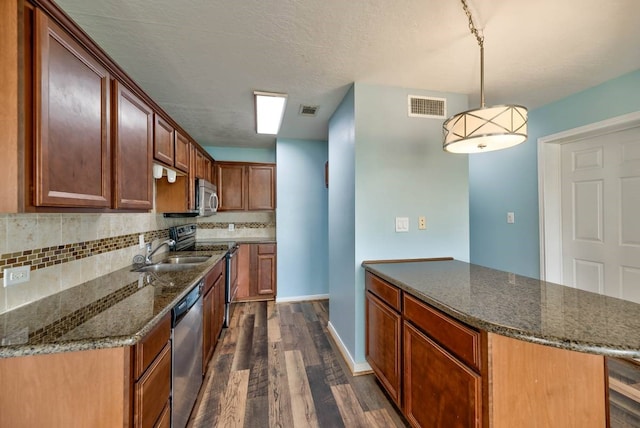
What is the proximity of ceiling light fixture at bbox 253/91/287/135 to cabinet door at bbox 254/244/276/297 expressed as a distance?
165 centimetres

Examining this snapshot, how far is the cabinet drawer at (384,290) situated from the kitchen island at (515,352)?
20 cm

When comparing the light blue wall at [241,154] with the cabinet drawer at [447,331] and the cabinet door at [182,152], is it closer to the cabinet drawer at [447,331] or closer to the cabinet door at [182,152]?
the cabinet door at [182,152]

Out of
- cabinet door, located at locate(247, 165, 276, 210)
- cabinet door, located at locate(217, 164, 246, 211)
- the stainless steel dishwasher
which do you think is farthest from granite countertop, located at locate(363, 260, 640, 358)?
cabinet door, located at locate(217, 164, 246, 211)

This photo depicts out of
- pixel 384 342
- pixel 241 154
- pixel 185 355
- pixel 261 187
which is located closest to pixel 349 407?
pixel 384 342

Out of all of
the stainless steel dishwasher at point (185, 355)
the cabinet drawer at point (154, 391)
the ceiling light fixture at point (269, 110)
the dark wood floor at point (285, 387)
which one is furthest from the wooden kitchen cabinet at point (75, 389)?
the ceiling light fixture at point (269, 110)

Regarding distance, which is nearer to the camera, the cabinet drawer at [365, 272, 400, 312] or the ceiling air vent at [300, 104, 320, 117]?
the cabinet drawer at [365, 272, 400, 312]

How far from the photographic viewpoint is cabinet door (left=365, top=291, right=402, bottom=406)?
1.64 metres

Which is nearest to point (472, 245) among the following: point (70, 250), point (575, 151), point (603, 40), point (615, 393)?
point (575, 151)

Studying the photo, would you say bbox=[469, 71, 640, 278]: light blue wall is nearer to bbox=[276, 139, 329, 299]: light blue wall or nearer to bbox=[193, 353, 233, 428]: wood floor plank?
bbox=[276, 139, 329, 299]: light blue wall

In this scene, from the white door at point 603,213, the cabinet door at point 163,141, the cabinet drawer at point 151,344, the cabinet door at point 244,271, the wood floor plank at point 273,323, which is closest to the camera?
the cabinet drawer at point 151,344

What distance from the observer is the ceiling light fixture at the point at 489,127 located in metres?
1.20

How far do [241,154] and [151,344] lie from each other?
3550 millimetres

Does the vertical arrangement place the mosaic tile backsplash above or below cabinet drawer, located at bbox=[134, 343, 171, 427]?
above

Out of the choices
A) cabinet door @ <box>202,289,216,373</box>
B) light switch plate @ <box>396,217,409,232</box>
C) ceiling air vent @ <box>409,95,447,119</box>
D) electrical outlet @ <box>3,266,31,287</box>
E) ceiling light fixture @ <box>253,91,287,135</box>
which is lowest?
cabinet door @ <box>202,289,216,373</box>
